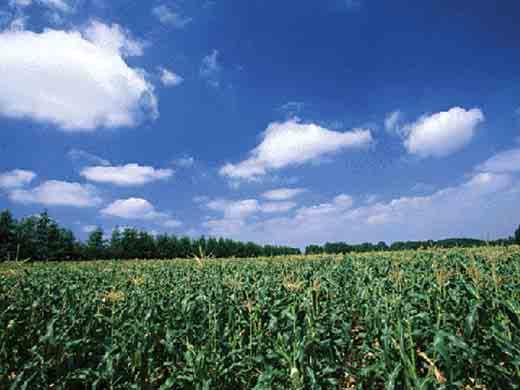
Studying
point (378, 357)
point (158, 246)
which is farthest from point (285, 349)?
point (158, 246)

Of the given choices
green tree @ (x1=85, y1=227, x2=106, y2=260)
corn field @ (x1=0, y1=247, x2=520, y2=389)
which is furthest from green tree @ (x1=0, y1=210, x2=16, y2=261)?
corn field @ (x1=0, y1=247, x2=520, y2=389)

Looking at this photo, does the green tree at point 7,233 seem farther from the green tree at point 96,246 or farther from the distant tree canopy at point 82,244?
the green tree at point 96,246

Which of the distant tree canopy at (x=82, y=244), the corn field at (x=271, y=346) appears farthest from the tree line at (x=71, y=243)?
the corn field at (x=271, y=346)

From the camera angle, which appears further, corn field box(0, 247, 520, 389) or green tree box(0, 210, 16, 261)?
green tree box(0, 210, 16, 261)

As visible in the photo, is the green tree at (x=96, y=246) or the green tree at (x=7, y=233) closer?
the green tree at (x=7, y=233)

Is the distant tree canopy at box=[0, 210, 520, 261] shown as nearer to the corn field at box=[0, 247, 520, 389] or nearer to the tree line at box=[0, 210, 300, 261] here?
the tree line at box=[0, 210, 300, 261]

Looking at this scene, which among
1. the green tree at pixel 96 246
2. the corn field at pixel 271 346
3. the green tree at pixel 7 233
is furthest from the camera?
the green tree at pixel 96 246

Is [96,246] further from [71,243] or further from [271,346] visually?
[271,346]

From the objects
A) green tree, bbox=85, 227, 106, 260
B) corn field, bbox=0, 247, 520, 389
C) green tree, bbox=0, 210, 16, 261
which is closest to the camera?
corn field, bbox=0, 247, 520, 389

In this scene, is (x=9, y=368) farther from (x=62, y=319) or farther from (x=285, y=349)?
(x=285, y=349)

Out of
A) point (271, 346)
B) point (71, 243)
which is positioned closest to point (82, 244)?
point (71, 243)

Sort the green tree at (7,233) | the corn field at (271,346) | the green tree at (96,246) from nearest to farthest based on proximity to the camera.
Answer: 1. the corn field at (271,346)
2. the green tree at (7,233)
3. the green tree at (96,246)

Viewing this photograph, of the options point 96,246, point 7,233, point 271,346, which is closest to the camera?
point 271,346

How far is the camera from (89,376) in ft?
14.8
